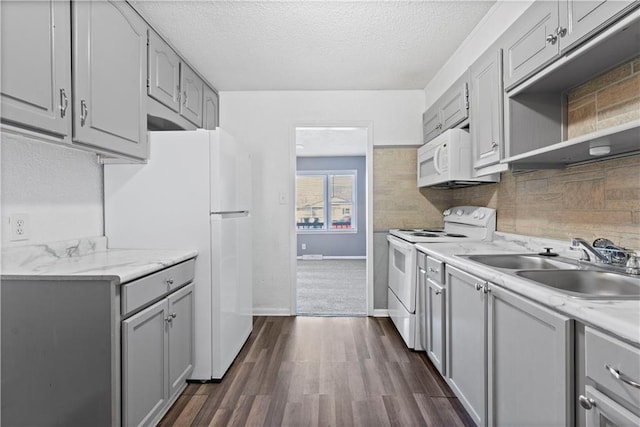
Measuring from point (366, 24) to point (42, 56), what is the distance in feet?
5.94

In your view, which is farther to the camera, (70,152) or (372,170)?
(372,170)

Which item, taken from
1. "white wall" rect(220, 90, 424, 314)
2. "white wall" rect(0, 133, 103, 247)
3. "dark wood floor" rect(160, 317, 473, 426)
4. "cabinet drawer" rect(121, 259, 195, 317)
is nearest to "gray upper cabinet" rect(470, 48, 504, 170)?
"white wall" rect(220, 90, 424, 314)

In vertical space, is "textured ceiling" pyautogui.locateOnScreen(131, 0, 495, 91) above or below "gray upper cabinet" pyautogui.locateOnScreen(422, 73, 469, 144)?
above

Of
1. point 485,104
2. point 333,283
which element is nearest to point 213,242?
point 485,104

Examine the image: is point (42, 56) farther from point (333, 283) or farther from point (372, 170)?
point (333, 283)

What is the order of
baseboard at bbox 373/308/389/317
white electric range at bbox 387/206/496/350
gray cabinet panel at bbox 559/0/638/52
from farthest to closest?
baseboard at bbox 373/308/389/317 < white electric range at bbox 387/206/496/350 < gray cabinet panel at bbox 559/0/638/52

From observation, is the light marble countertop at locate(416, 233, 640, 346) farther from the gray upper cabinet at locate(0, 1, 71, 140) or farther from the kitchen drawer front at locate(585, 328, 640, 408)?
the gray upper cabinet at locate(0, 1, 71, 140)

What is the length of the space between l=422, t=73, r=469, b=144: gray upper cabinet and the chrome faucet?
3.99 ft

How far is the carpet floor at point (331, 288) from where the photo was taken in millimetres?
3748

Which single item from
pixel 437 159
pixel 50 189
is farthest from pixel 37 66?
pixel 437 159

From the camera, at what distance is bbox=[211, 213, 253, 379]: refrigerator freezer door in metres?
2.16

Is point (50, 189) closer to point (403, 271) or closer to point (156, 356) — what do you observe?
point (156, 356)

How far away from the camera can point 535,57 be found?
61.3 inches

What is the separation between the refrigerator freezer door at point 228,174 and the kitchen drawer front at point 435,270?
1401mm
